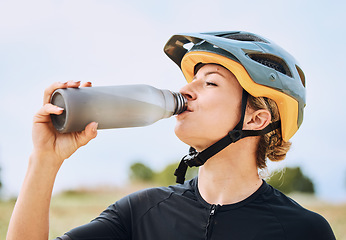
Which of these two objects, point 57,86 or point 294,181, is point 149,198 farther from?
point 294,181

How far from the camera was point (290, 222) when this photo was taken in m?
1.63

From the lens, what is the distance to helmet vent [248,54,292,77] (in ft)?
5.96

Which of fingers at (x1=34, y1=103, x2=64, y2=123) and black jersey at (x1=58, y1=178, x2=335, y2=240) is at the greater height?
fingers at (x1=34, y1=103, x2=64, y2=123)

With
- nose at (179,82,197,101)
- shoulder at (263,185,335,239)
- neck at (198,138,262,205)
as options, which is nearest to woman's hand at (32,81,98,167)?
nose at (179,82,197,101)

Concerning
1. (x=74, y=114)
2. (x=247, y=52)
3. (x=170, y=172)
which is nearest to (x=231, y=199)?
(x=247, y=52)

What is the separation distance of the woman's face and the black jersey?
0.27m

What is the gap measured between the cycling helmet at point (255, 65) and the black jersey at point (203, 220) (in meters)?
0.21

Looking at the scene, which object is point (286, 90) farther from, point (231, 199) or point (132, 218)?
point (132, 218)

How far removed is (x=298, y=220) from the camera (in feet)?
5.37

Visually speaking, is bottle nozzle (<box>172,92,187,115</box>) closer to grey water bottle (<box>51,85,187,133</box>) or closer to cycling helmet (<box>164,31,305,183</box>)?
grey water bottle (<box>51,85,187,133</box>)

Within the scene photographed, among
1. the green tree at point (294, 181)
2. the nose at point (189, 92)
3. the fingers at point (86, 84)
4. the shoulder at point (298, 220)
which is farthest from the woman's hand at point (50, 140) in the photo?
the green tree at point (294, 181)

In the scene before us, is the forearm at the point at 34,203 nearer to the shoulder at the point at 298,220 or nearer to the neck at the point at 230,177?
the neck at the point at 230,177

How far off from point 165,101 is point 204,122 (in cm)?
20

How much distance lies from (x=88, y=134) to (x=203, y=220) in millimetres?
609
